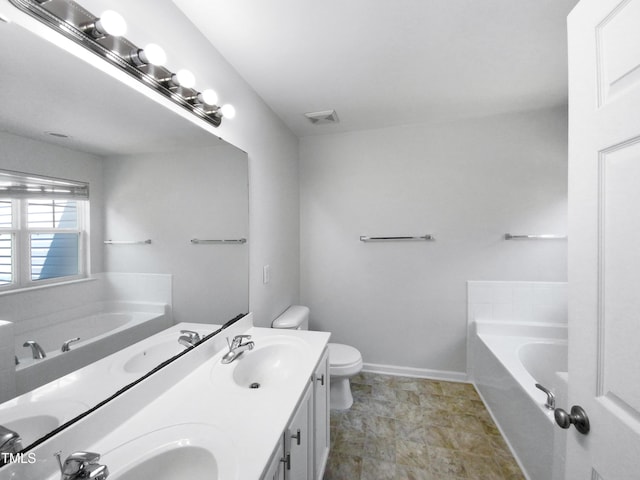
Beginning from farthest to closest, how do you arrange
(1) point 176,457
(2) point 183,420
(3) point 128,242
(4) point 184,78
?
(4) point 184,78 < (3) point 128,242 < (2) point 183,420 < (1) point 176,457

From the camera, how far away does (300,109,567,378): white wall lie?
2.21 meters

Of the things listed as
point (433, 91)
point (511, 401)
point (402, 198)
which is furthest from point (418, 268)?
point (433, 91)

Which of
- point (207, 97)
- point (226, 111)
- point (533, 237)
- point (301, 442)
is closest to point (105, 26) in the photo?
point (207, 97)

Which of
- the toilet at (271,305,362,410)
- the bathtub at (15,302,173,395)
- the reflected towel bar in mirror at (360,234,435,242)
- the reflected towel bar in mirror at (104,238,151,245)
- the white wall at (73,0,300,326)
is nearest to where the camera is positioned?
the bathtub at (15,302,173,395)

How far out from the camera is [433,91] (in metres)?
1.89

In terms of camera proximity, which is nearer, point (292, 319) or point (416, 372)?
point (292, 319)

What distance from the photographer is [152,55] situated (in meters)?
0.94

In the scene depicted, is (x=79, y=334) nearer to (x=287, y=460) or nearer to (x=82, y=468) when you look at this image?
(x=82, y=468)

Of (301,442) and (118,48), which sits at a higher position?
(118,48)

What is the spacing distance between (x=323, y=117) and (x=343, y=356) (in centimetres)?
201

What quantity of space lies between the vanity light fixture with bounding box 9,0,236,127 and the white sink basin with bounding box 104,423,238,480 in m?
1.20

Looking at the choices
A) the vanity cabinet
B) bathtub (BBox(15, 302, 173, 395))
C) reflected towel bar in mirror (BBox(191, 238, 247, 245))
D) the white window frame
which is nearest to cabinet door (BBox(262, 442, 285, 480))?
the vanity cabinet

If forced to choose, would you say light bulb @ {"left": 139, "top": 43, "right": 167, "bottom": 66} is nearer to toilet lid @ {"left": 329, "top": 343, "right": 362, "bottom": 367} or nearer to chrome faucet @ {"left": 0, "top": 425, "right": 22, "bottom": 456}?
chrome faucet @ {"left": 0, "top": 425, "right": 22, "bottom": 456}

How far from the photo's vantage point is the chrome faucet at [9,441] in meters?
0.59
